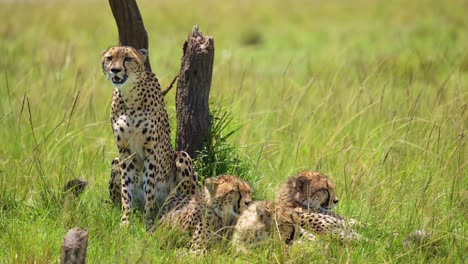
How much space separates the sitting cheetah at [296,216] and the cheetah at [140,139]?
29.8 inches

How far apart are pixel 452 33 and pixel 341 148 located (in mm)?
7637

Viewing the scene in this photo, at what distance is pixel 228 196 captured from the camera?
4.62 m

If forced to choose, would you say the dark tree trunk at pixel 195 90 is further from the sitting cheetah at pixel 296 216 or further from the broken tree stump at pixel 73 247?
the broken tree stump at pixel 73 247

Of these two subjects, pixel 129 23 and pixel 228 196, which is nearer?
pixel 228 196

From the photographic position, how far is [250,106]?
7266 mm

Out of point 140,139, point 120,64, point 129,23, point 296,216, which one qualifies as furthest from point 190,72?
point 296,216

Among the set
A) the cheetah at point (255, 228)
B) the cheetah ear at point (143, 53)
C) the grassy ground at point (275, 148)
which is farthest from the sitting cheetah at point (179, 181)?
the cheetah at point (255, 228)

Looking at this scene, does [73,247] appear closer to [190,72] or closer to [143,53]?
[143,53]

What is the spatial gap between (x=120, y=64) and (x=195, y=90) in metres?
0.78

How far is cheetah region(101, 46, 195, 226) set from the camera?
518 cm

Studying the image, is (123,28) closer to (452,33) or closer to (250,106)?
(250,106)

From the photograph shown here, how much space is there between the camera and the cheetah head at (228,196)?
4.61 metres

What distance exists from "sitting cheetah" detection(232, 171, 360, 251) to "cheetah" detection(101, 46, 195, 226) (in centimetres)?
76

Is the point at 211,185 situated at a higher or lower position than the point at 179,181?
higher
